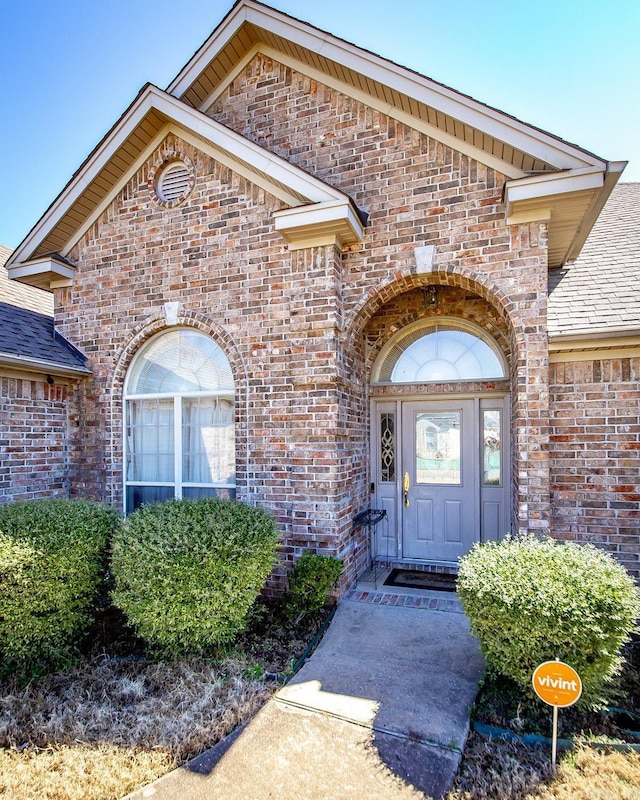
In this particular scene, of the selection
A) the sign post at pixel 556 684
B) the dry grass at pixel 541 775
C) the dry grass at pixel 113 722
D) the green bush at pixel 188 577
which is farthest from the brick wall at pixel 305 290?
the dry grass at pixel 541 775

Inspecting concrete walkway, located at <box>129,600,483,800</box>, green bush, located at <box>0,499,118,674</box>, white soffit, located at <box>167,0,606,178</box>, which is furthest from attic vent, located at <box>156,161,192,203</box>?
concrete walkway, located at <box>129,600,483,800</box>

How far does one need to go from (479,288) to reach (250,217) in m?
2.84

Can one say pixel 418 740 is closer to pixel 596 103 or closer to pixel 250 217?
pixel 250 217

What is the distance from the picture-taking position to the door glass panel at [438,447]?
6.19m

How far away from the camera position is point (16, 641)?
3861 mm

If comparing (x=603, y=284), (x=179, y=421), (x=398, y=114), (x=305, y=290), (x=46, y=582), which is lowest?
(x=46, y=582)

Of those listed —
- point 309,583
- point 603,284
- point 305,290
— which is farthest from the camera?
point 603,284

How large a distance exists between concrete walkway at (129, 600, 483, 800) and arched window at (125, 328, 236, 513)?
2.56 meters

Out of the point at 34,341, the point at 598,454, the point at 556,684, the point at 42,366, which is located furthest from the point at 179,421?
the point at 598,454

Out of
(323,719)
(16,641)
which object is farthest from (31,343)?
(323,719)

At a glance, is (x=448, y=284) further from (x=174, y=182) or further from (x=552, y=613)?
(x=174, y=182)

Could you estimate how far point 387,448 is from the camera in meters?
6.47

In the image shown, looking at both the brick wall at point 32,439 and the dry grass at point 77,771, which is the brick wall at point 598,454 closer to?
the dry grass at point 77,771

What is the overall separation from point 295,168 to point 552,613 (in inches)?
190
